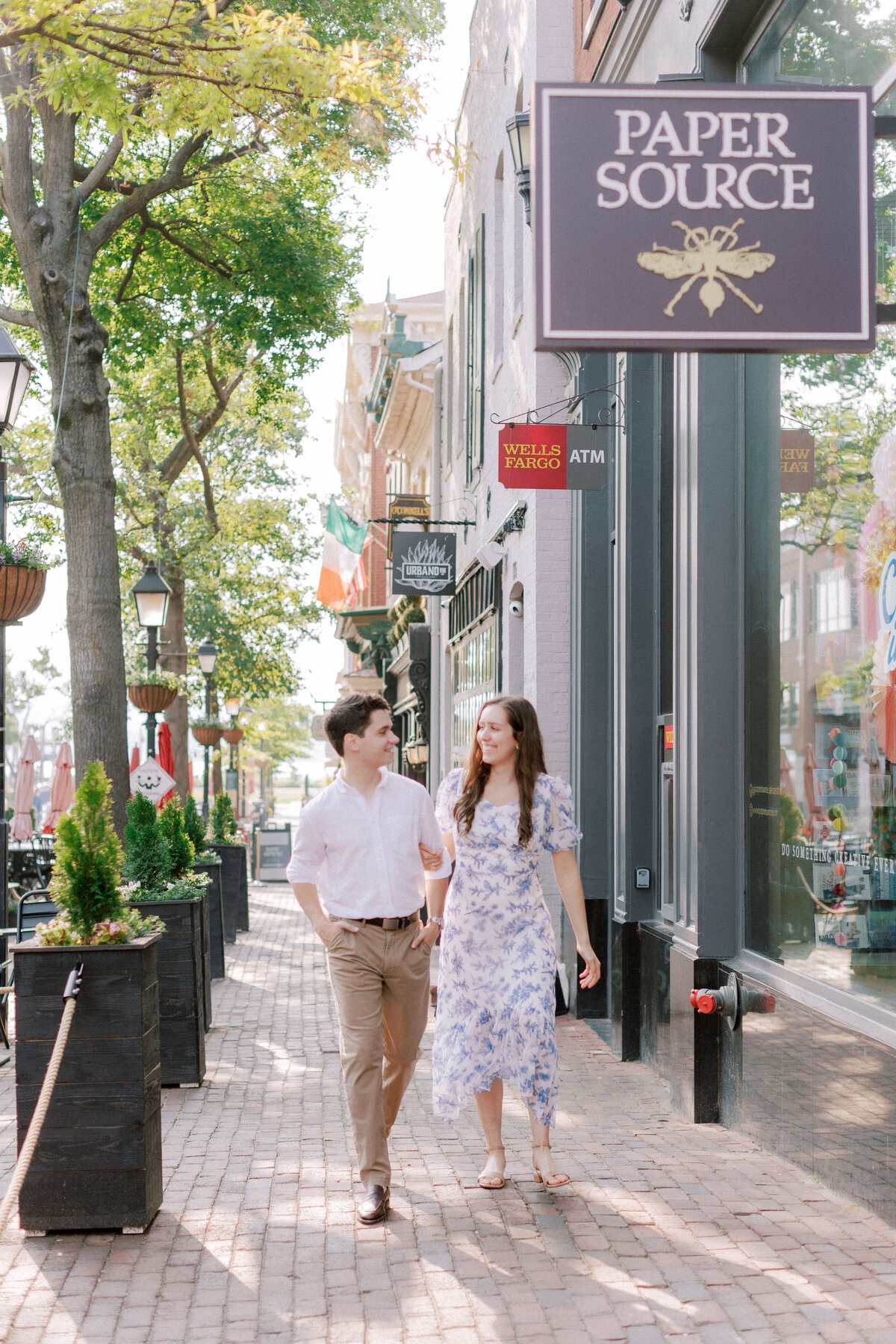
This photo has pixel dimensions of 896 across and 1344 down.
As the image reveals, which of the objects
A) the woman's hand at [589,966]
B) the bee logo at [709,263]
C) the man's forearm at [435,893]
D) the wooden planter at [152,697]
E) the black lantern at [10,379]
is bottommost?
the woman's hand at [589,966]

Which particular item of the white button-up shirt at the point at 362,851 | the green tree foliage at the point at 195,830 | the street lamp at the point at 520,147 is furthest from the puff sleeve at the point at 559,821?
the green tree foliage at the point at 195,830

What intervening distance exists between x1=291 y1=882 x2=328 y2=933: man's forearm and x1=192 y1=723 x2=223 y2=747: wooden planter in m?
26.2

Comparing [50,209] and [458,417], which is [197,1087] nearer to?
[50,209]

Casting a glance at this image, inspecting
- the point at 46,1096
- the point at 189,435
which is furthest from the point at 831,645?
the point at 189,435

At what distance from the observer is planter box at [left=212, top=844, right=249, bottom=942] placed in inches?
663

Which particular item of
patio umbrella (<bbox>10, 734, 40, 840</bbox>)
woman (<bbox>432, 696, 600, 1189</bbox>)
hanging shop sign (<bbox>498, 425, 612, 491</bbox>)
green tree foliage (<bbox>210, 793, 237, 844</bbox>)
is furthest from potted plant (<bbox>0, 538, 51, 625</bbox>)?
patio umbrella (<bbox>10, 734, 40, 840</bbox>)

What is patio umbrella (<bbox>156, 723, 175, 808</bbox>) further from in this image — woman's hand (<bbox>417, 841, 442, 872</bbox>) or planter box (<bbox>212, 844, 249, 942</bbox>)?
woman's hand (<bbox>417, 841, 442, 872</bbox>)

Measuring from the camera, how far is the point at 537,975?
5348mm

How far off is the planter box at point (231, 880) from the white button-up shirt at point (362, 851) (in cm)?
1169

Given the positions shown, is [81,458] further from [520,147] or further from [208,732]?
[208,732]

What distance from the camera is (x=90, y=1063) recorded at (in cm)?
486

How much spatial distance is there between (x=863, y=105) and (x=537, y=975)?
125 inches

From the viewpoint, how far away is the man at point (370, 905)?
5.05 meters

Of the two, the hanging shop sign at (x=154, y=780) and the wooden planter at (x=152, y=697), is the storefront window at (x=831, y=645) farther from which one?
the wooden planter at (x=152, y=697)
